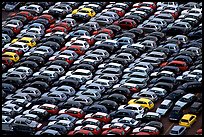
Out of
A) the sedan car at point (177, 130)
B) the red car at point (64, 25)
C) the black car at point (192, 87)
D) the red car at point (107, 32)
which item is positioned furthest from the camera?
the red car at point (64, 25)

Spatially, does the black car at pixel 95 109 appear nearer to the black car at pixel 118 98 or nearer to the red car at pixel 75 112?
the red car at pixel 75 112

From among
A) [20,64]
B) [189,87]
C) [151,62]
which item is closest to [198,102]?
[189,87]

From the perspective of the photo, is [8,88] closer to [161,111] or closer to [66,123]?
[66,123]

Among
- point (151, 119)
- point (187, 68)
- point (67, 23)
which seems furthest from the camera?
point (67, 23)

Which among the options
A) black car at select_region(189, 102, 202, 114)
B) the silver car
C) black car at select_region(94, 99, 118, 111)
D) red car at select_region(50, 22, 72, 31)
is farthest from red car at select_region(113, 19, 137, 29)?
black car at select_region(189, 102, 202, 114)

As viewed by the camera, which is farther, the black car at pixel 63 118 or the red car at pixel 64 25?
the red car at pixel 64 25

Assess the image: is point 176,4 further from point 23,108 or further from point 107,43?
point 23,108

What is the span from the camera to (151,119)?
4774 inches

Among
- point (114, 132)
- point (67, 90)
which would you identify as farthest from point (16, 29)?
point (114, 132)

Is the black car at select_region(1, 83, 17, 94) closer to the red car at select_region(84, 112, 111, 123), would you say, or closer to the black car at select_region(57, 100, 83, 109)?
the black car at select_region(57, 100, 83, 109)

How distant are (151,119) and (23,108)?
15365 mm

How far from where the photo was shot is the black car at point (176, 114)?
121m

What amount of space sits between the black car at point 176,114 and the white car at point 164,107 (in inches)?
38.2

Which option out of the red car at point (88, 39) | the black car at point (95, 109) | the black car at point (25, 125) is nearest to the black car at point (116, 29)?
the red car at point (88, 39)
